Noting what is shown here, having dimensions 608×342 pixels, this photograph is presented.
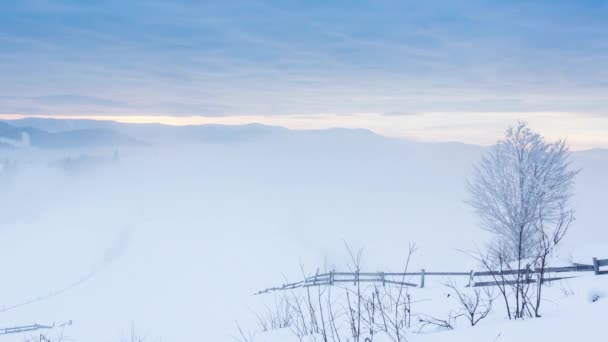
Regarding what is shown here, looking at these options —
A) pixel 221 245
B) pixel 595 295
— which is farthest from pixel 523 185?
pixel 221 245

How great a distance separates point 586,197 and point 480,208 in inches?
6353

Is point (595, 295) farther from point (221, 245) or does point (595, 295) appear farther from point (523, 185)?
point (221, 245)

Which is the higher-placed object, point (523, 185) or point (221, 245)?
point (523, 185)

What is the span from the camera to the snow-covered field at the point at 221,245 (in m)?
23.6

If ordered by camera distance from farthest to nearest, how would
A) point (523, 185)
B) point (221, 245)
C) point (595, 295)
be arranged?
point (221, 245) < point (523, 185) < point (595, 295)

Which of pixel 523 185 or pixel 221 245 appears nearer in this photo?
pixel 523 185

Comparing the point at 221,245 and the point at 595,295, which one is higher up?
the point at 595,295

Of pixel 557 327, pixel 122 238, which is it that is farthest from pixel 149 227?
pixel 557 327

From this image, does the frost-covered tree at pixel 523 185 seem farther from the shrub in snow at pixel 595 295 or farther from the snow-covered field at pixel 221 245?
the shrub in snow at pixel 595 295

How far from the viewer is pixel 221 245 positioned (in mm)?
78438

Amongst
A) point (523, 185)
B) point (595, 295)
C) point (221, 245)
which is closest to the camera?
point (595, 295)

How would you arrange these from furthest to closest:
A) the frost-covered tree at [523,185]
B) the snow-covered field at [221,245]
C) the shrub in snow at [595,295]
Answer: the frost-covered tree at [523,185] < the snow-covered field at [221,245] < the shrub in snow at [595,295]

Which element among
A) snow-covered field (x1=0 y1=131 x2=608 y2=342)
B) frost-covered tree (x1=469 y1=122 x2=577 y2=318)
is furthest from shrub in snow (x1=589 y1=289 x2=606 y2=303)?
frost-covered tree (x1=469 y1=122 x2=577 y2=318)

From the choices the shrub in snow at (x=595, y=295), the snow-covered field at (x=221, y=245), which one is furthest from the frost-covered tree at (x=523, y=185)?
the shrub in snow at (x=595, y=295)
